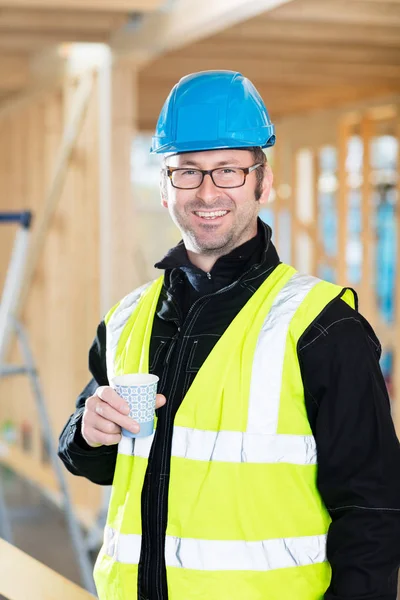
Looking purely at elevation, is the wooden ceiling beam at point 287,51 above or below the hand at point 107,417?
above

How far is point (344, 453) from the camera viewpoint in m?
1.71

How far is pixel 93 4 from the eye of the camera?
13.9 ft

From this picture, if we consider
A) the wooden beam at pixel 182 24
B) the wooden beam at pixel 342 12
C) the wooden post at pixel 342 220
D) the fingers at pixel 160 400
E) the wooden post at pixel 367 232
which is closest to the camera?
the fingers at pixel 160 400

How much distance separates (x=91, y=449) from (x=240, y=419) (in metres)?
0.44

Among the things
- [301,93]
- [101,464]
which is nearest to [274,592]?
[101,464]

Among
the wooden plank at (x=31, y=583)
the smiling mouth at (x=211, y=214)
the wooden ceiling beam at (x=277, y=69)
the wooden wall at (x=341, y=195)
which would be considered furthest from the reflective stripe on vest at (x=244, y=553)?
the wooden wall at (x=341, y=195)

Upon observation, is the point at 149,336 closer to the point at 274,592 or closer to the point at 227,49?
the point at 274,592

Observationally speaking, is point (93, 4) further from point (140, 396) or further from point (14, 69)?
point (140, 396)

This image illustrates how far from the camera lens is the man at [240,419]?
1704 mm

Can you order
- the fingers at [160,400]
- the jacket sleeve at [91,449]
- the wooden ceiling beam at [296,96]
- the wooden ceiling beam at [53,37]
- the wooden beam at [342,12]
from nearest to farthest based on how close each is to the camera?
the fingers at [160,400], the jacket sleeve at [91,449], the wooden beam at [342,12], the wooden ceiling beam at [53,37], the wooden ceiling beam at [296,96]

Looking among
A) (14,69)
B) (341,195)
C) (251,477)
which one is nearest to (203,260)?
(251,477)

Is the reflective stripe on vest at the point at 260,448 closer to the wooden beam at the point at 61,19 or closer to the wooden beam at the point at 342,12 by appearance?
the wooden beam at the point at 342,12

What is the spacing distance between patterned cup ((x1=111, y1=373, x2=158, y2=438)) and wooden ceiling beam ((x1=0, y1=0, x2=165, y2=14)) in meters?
2.84

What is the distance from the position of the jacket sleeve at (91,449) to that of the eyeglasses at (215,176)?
0.47 m
